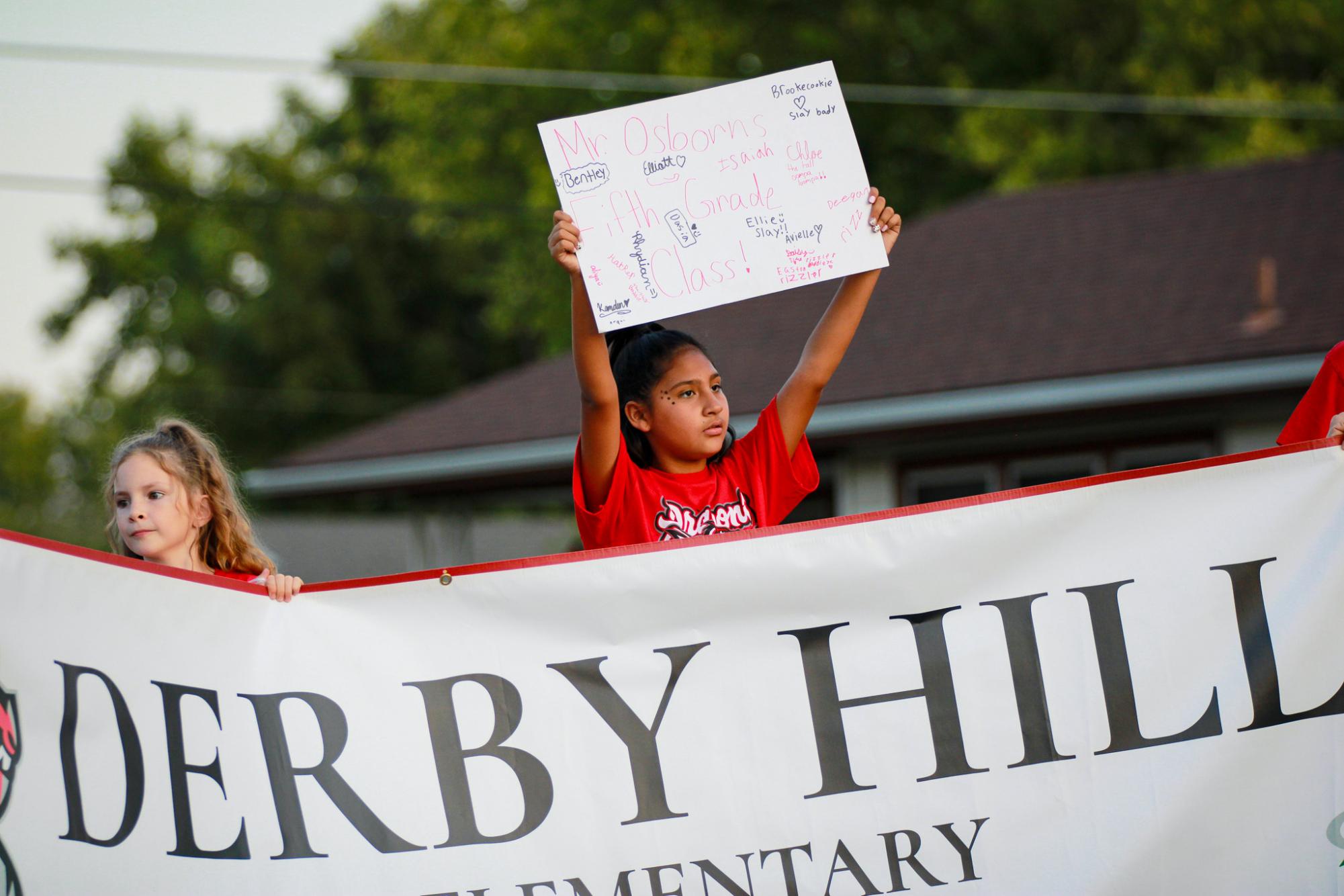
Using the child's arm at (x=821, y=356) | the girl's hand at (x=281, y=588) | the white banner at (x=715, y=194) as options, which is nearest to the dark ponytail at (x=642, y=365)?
the child's arm at (x=821, y=356)

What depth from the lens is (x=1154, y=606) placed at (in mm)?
3129

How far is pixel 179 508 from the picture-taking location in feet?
11.6

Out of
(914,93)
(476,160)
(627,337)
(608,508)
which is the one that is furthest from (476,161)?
(608,508)

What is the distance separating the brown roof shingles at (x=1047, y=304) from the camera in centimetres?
Answer: 919

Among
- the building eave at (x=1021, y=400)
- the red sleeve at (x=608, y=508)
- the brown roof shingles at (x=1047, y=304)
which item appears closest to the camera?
the red sleeve at (x=608, y=508)

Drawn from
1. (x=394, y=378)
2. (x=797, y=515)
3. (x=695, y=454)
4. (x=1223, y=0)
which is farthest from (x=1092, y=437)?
(x=394, y=378)

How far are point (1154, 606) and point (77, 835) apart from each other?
239 centimetres

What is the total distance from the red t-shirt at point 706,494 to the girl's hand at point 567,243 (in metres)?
0.45

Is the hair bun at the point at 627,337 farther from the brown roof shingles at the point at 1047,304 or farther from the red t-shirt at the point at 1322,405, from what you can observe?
the brown roof shingles at the point at 1047,304

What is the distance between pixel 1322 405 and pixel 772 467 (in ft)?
4.57

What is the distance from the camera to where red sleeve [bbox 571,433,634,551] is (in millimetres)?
3441

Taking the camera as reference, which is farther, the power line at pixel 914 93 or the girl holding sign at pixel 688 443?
the power line at pixel 914 93

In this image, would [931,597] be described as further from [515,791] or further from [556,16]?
[556,16]

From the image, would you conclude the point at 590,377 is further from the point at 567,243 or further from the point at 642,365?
the point at 642,365
